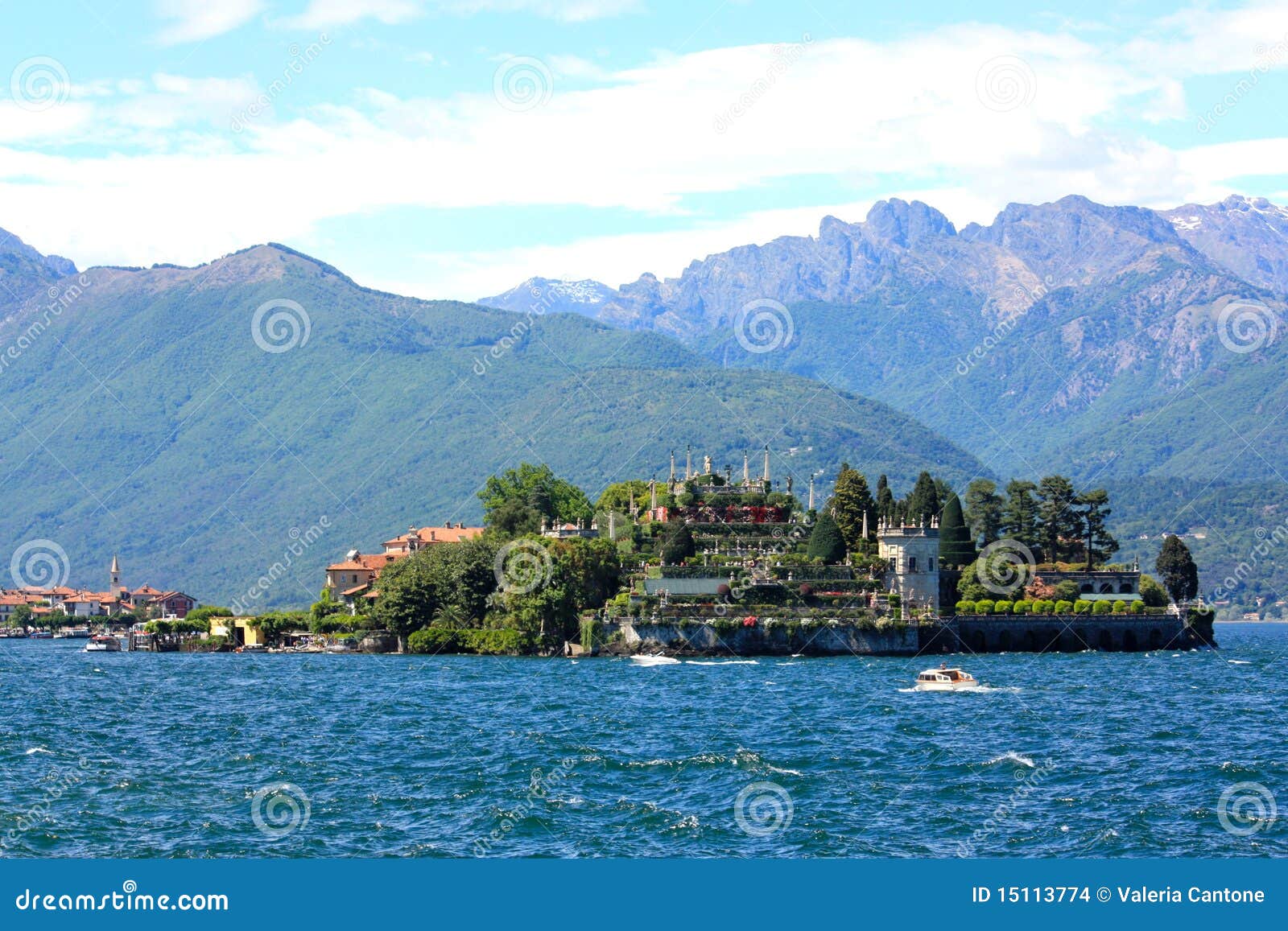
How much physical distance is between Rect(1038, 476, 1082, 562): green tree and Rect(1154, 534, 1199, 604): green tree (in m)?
8.27

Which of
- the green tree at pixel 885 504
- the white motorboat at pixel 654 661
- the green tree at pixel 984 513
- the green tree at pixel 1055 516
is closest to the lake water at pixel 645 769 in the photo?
the white motorboat at pixel 654 661

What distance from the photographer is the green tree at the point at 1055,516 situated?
159m

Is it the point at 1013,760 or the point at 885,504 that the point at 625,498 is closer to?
the point at 885,504

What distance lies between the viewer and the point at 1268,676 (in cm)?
10631

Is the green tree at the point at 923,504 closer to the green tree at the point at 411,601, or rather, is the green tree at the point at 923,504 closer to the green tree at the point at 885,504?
the green tree at the point at 885,504

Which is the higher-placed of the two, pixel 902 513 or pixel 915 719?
pixel 902 513

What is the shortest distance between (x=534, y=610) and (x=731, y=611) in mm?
14291

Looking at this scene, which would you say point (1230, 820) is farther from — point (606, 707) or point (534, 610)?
point (534, 610)

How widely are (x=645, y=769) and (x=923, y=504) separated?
98.3 m

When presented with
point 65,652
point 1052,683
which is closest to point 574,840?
point 1052,683

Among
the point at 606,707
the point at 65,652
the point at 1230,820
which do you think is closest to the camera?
the point at 1230,820

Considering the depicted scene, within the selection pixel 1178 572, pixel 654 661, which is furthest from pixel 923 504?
pixel 654 661

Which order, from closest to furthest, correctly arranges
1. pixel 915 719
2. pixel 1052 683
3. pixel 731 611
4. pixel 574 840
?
pixel 574 840 → pixel 915 719 → pixel 1052 683 → pixel 731 611

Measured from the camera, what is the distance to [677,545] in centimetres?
13750
